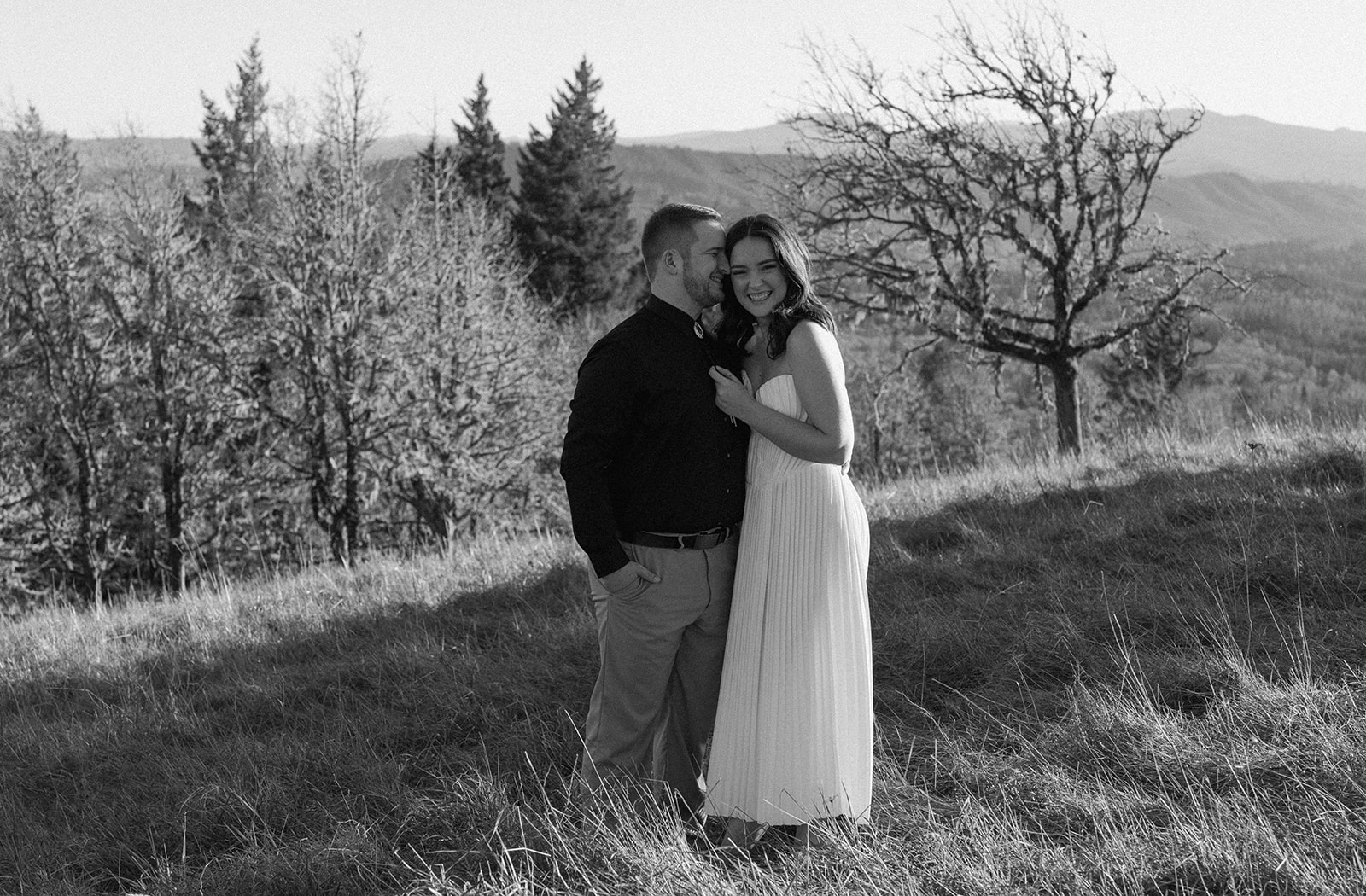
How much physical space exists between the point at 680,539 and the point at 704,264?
0.89 meters

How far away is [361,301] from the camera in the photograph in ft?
78.0

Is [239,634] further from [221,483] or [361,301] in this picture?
[221,483]

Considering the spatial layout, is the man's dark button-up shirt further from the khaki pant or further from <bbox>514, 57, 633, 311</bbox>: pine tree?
<bbox>514, 57, 633, 311</bbox>: pine tree

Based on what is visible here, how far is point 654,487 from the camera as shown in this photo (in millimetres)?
3262

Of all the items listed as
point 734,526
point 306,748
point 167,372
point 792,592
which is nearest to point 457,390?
point 167,372

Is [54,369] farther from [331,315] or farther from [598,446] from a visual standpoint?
[598,446]

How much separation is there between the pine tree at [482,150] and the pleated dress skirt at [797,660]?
45.4 meters

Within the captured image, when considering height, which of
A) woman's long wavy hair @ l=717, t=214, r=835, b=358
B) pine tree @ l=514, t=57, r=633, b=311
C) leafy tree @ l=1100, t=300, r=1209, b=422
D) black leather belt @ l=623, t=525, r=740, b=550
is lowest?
leafy tree @ l=1100, t=300, r=1209, b=422

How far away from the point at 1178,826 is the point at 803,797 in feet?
3.47

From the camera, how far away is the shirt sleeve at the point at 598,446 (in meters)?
3.16

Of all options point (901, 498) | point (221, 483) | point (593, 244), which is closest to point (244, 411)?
point (221, 483)

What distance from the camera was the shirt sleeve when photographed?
3.16 metres

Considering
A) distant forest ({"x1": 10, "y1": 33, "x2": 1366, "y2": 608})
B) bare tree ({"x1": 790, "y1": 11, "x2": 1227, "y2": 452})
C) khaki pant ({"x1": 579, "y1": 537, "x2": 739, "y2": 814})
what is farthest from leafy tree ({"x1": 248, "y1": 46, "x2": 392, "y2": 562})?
khaki pant ({"x1": 579, "y1": 537, "x2": 739, "y2": 814})

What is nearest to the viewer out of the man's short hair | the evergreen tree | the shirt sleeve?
the shirt sleeve
